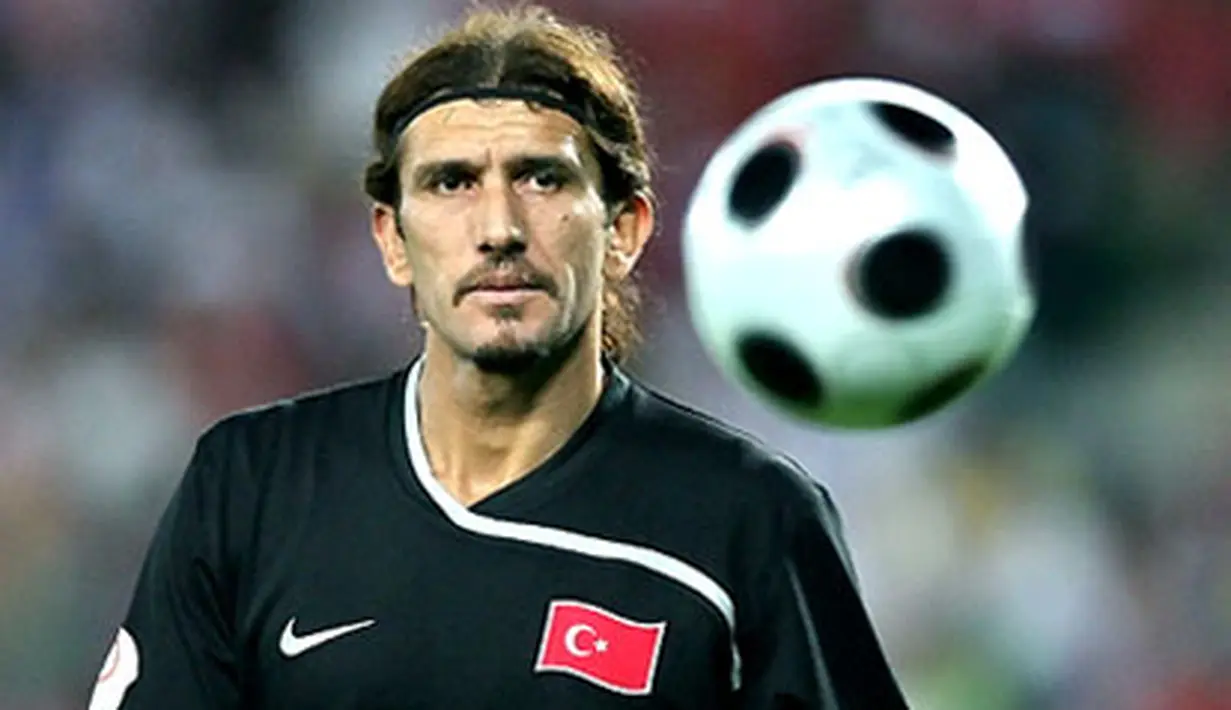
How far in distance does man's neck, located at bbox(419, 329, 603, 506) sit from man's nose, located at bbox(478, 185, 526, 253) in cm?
16

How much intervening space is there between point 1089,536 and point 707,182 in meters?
2.74

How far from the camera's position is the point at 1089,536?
586cm

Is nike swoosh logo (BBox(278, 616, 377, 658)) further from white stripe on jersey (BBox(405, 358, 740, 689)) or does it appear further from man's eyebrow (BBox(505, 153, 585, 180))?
man's eyebrow (BBox(505, 153, 585, 180))

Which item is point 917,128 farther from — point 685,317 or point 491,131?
point 685,317

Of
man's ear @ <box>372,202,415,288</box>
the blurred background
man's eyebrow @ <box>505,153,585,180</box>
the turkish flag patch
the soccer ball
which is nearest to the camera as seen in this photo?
the turkish flag patch

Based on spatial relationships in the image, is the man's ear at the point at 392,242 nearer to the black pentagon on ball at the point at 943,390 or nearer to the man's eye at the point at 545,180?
the man's eye at the point at 545,180

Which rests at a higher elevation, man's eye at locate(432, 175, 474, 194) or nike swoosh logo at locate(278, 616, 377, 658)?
man's eye at locate(432, 175, 474, 194)

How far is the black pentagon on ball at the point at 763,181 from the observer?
336 centimetres

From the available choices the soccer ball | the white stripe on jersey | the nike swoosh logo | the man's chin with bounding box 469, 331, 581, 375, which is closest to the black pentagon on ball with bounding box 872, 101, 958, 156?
the soccer ball

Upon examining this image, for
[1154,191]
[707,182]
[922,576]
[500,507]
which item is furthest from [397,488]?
[1154,191]

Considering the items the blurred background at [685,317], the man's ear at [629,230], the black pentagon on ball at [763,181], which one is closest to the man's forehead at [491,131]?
the man's ear at [629,230]

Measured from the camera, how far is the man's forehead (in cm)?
288

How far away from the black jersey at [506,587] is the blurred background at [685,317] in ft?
9.48

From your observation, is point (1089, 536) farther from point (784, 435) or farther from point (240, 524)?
point (240, 524)
